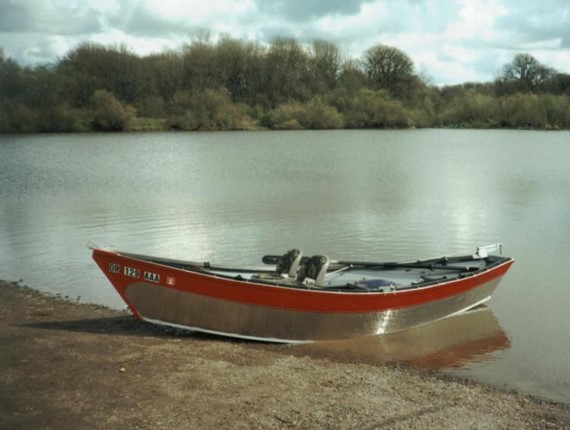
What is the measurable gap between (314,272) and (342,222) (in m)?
10.6

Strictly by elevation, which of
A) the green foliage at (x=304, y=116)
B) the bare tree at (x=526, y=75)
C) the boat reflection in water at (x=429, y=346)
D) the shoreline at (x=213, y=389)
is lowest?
the boat reflection in water at (x=429, y=346)

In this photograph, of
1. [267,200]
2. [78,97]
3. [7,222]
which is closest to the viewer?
[7,222]

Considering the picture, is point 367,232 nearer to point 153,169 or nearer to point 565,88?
point 153,169

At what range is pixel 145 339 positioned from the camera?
10188 mm

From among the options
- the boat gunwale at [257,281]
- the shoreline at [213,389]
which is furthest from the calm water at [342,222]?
the shoreline at [213,389]

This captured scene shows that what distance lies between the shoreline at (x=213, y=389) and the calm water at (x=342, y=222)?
1004mm

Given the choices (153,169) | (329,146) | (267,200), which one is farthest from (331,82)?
(267,200)

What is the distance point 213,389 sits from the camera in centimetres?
811

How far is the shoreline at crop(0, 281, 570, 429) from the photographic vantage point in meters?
7.32

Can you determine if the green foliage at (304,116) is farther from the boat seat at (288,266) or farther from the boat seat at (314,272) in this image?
the boat seat at (314,272)

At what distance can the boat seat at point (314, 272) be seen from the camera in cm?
1088

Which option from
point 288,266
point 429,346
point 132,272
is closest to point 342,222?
point 288,266

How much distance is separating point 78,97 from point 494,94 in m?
59.1

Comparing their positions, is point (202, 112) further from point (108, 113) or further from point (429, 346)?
point (429, 346)
